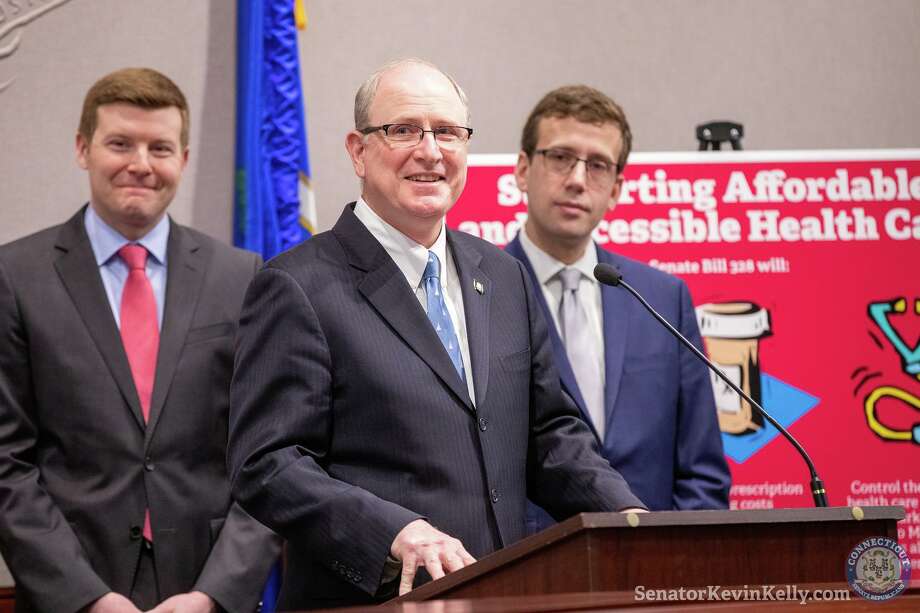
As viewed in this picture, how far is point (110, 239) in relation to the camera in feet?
9.78

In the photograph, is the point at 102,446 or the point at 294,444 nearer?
the point at 294,444

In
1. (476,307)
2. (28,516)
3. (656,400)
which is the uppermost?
(476,307)

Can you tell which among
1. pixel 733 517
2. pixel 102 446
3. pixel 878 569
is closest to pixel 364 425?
pixel 733 517

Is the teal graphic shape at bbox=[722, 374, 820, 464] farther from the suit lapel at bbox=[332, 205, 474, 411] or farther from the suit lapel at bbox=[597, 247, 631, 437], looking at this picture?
the suit lapel at bbox=[332, 205, 474, 411]

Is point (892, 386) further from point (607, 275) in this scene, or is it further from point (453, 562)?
point (453, 562)

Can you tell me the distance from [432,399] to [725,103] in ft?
9.51

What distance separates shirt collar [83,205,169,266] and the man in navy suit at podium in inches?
38.1

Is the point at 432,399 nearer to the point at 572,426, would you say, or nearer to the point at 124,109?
the point at 572,426

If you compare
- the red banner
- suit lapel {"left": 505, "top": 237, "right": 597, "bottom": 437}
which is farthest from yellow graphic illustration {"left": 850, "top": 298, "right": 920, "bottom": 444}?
suit lapel {"left": 505, "top": 237, "right": 597, "bottom": 437}

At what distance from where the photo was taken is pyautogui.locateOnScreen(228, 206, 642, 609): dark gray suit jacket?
1.93 m

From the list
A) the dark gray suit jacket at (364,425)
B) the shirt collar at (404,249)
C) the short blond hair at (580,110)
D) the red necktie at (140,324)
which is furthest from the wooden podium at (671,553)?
the short blond hair at (580,110)

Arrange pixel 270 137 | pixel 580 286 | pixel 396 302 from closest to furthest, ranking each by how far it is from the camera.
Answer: pixel 396 302 → pixel 580 286 → pixel 270 137

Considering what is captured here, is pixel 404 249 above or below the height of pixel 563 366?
above

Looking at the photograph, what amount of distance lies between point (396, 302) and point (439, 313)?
107 mm
